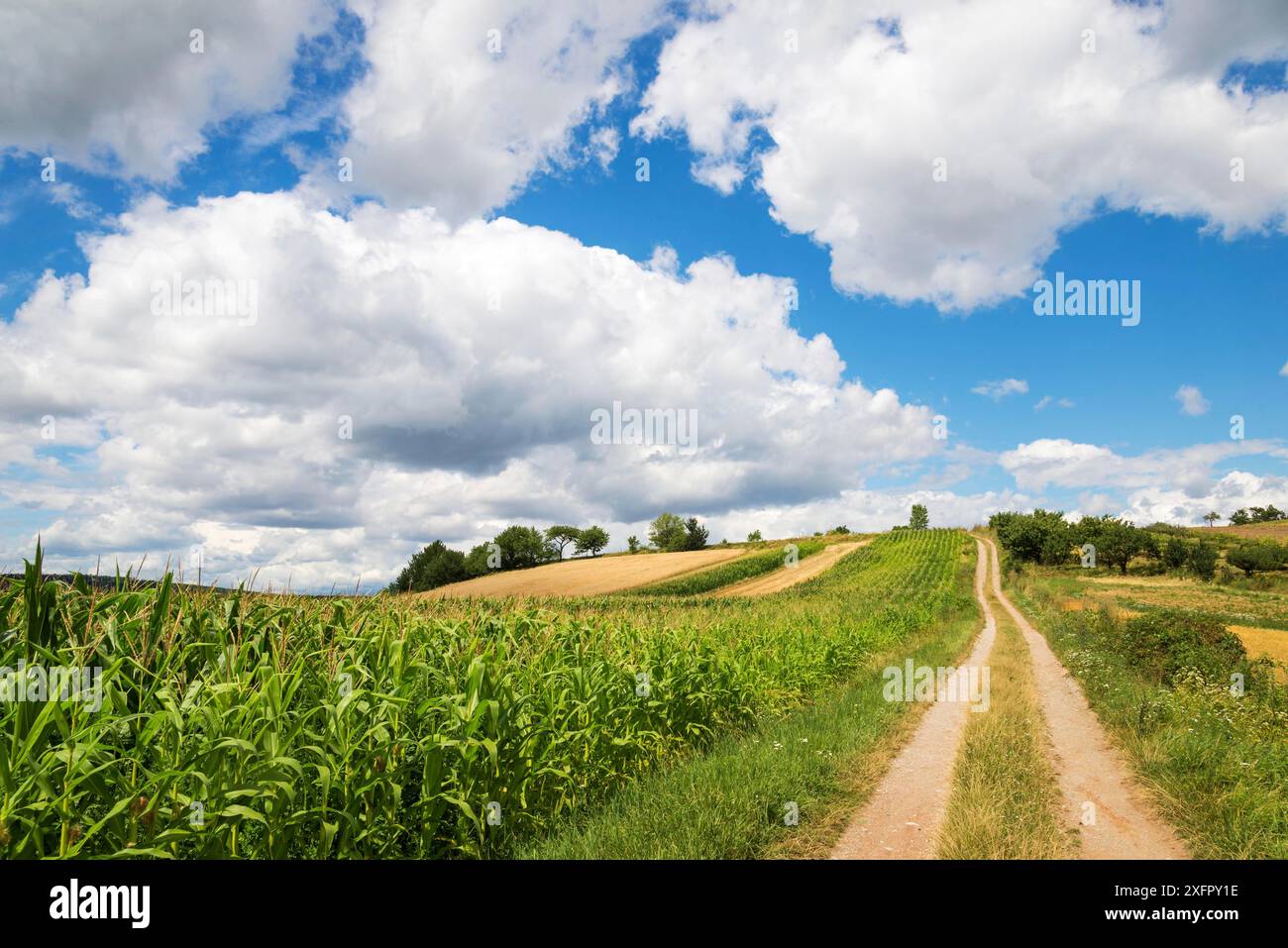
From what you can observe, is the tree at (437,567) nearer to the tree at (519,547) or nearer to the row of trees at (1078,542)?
the tree at (519,547)

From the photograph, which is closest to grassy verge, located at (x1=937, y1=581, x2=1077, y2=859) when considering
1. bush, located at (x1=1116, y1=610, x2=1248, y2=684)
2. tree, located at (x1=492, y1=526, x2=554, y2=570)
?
bush, located at (x1=1116, y1=610, x2=1248, y2=684)

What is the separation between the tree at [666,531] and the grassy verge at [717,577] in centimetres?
5359

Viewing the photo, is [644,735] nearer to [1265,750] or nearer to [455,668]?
[455,668]

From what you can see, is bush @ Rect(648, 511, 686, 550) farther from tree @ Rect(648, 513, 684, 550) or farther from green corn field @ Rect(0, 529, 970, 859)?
green corn field @ Rect(0, 529, 970, 859)

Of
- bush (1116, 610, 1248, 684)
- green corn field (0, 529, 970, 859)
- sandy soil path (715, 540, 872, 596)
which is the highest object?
green corn field (0, 529, 970, 859)

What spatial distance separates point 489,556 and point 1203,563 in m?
83.0

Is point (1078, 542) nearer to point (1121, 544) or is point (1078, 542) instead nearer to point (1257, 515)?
point (1121, 544)

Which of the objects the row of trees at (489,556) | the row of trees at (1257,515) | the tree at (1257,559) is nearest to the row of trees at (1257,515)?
the row of trees at (1257,515)

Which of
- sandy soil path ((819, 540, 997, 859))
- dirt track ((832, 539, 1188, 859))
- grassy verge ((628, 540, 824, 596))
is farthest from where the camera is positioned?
grassy verge ((628, 540, 824, 596))

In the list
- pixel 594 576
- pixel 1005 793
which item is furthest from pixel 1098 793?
pixel 594 576

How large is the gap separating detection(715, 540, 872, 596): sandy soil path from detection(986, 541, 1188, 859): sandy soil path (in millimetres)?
43717

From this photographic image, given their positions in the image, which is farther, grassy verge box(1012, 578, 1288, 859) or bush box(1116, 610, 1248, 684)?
bush box(1116, 610, 1248, 684)

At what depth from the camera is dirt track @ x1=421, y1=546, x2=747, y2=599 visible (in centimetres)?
6538
